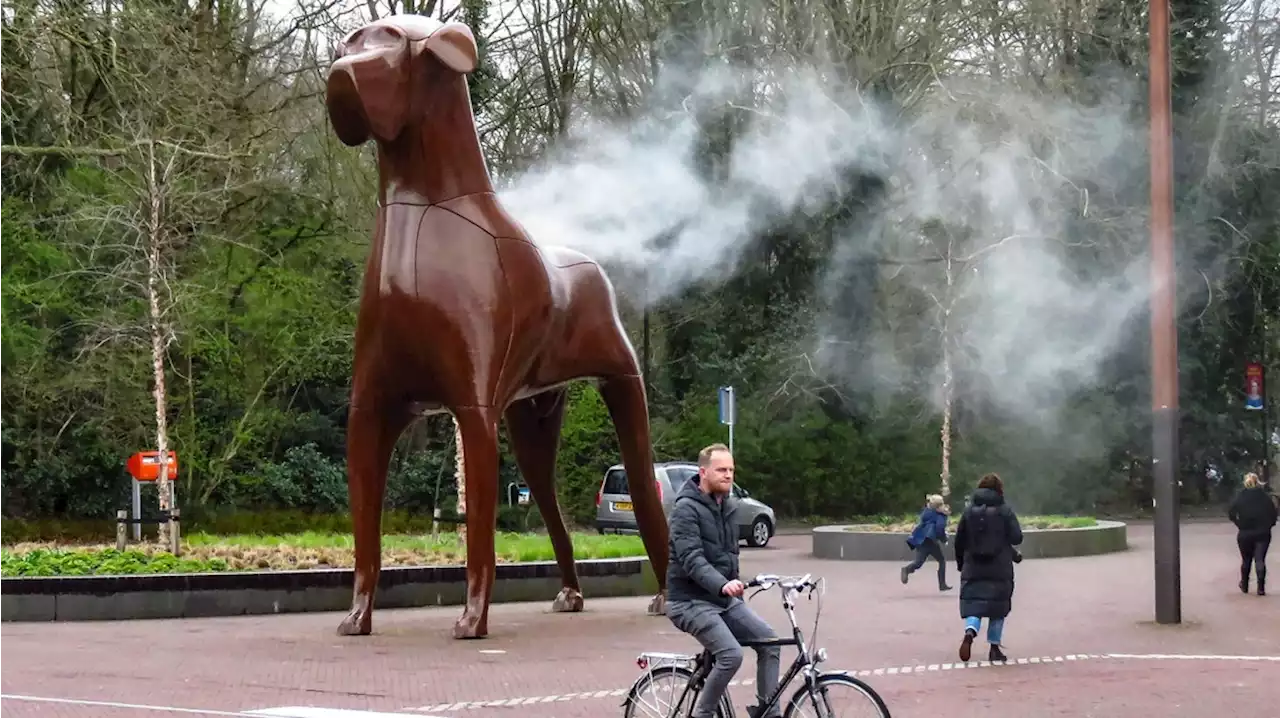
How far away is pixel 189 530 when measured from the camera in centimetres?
3027

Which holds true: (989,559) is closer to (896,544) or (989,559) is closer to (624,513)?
(896,544)

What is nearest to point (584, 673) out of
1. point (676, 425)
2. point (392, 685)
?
point (392, 685)

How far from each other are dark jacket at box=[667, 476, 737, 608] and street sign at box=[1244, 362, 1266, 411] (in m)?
39.1

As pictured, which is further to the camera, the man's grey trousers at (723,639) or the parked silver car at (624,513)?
the parked silver car at (624,513)

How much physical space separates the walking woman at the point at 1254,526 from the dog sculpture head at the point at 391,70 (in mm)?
11502

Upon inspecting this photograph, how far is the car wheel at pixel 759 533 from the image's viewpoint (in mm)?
32375

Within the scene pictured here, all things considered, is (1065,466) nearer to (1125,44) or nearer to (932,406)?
(932,406)

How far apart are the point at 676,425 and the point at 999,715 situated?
28649 millimetres

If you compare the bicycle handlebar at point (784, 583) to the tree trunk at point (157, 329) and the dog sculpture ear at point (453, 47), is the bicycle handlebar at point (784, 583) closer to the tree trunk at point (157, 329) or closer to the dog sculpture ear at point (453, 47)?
the dog sculpture ear at point (453, 47)

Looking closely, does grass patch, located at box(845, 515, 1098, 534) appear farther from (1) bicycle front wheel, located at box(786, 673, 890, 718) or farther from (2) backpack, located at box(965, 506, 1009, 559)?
(1) bicycle front wheel, located at box(786, 673, 890, 718)

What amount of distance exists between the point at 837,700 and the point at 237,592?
10.0 meters

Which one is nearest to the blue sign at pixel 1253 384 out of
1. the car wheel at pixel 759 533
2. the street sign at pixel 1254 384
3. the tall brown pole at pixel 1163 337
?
A: the street sign at pixel 1254 384

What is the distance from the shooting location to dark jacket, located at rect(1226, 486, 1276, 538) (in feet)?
65.9

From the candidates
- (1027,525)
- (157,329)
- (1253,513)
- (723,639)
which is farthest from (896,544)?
(723,639)
